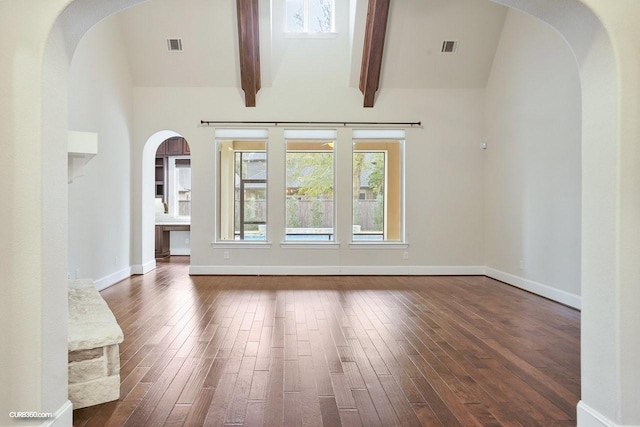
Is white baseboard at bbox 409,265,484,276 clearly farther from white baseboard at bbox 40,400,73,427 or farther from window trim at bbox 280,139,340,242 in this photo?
white baseboard at bbox 40,400,73,427

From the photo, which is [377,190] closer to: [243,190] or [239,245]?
[243,190]

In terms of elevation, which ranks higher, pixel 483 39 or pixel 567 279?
pixel 483 39

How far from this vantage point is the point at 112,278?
18.9 feet

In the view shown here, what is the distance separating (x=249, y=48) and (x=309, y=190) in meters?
2.40

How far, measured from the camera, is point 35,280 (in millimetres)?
1700

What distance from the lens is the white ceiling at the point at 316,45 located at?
19.3ft

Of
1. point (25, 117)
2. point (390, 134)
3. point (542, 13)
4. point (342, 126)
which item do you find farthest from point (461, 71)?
point (25, 117)

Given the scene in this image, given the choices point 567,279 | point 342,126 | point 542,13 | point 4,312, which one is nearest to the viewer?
point 4,312

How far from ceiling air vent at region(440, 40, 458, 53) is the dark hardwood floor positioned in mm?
3718

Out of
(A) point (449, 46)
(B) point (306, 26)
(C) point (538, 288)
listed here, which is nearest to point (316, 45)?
(B) point (306, 26)

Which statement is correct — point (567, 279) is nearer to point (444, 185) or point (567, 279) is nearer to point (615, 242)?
point (444, 185)

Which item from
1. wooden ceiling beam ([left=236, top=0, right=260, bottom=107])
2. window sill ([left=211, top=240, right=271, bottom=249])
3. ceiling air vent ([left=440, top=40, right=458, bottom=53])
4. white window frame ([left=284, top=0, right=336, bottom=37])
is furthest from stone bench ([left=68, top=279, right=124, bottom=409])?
ceiling air vent ([left=440, top=40, right=458, bottom=53])

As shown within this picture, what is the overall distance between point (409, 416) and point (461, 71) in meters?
5.81

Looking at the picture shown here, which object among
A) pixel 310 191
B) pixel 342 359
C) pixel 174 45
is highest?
pixel 174 45
